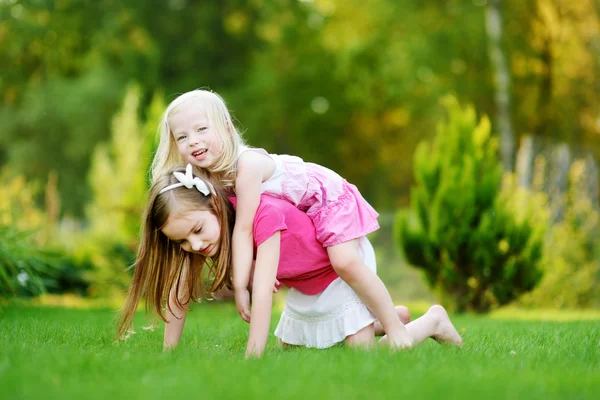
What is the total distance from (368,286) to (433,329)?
0.44 metres

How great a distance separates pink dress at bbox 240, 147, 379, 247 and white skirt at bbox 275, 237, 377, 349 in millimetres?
192

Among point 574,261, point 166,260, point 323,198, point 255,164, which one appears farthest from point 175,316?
point 574,261

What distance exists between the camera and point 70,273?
1091cm

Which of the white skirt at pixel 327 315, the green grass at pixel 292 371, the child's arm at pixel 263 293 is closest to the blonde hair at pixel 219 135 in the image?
the child's arm at pixel 263 293

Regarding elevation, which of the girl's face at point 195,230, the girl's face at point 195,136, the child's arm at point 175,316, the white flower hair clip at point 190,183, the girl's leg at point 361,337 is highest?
the girl's face at point 195,136

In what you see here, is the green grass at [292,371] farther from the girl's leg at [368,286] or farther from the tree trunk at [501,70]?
the tree trunk at [501,70]

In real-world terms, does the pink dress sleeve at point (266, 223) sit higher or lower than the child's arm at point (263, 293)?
higher

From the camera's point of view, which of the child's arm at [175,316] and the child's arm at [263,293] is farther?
the child's arm at [175,316]

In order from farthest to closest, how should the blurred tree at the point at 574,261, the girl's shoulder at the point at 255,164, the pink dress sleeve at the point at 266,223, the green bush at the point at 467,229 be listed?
the blurred tree at the point at 574,261 → the green bush at the point at 467,229 → the girl's shoulder at the point at 255,164 → the pink dress sleeve at the point at 266,223

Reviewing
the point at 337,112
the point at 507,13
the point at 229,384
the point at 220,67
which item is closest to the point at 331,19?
the point at 337,112

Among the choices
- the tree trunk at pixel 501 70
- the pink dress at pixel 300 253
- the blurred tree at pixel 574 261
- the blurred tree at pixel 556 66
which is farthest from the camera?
the blurred tree at pixel 556 66

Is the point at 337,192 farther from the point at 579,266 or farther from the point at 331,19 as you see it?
the point at 331,19

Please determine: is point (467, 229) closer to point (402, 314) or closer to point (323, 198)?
point (402, 314)

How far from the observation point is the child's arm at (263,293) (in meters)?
3.67
